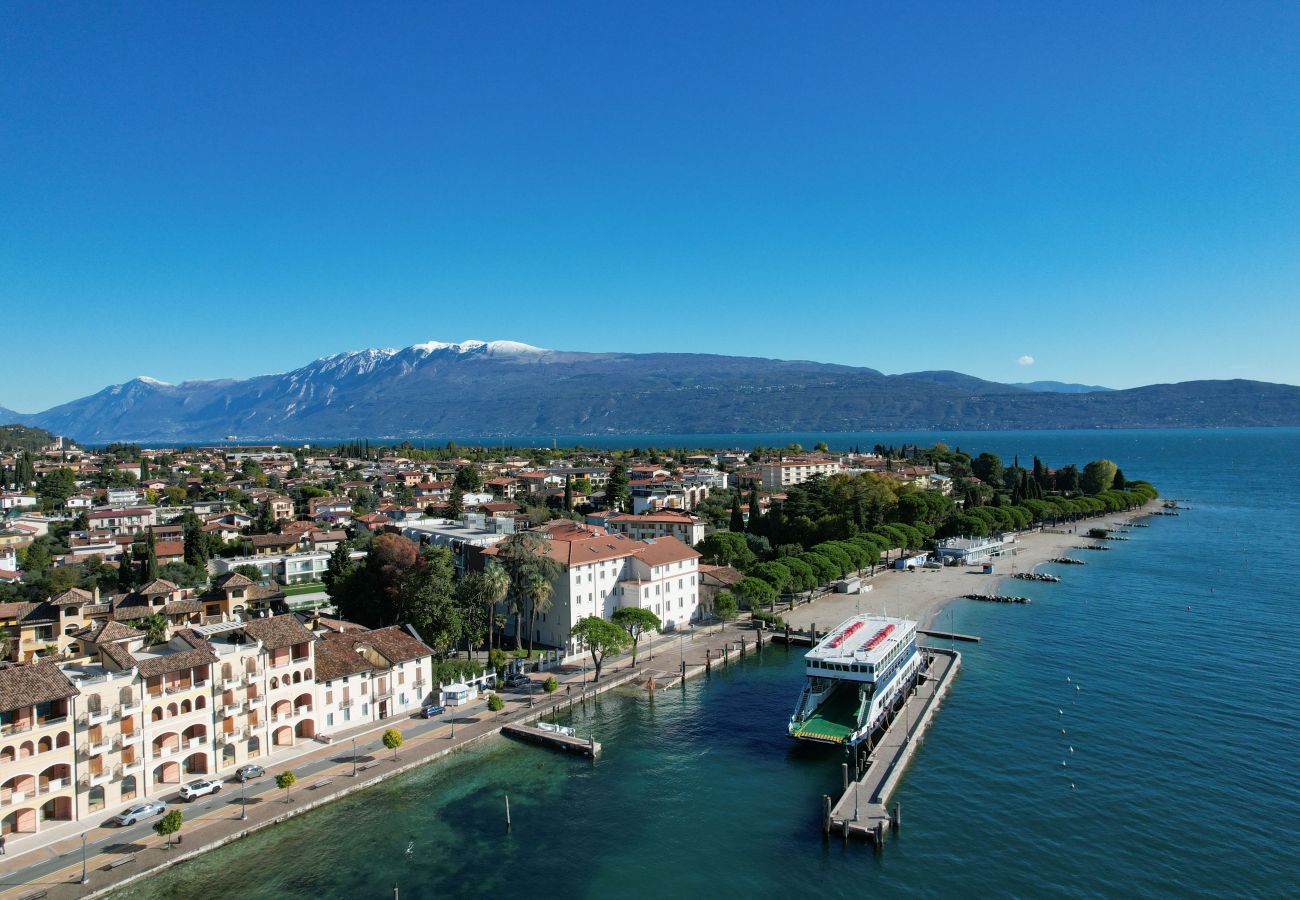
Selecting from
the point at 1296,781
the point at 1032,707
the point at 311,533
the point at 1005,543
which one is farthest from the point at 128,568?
the point at 1005,543

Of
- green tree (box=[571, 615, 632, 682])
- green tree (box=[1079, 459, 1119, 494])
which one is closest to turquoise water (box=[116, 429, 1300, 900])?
green tree (box=[571, 615, 632, 682])

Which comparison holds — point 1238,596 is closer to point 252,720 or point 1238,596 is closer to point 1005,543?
point 1005,543

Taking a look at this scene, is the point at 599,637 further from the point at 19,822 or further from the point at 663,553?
the point at 19,822

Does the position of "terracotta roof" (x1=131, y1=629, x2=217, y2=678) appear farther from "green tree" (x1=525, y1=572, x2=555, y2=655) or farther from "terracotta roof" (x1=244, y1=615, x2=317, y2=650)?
"green tree" (x1=525, y1=572, x2=555, y2=655)

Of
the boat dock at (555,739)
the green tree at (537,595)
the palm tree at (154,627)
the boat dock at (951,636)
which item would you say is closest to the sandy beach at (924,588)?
the boat dock at (951,636)

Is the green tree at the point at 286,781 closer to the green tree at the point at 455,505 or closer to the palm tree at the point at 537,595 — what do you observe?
the palm tree at the point at 537,595
